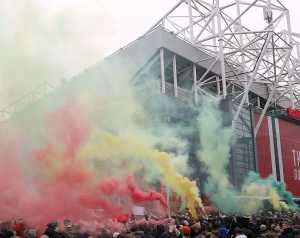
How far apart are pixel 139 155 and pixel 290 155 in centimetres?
2829

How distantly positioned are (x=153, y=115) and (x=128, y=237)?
45.1 feet

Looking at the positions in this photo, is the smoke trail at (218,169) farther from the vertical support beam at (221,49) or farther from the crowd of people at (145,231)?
the crowd of people at (145,231)

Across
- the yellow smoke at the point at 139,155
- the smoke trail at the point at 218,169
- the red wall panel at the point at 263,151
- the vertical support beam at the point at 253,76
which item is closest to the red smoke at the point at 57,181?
the yellow smoke at the point at 139,155

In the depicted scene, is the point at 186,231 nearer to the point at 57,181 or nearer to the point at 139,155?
the point at 57,181

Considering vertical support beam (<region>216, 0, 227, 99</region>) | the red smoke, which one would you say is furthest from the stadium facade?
the red smoke

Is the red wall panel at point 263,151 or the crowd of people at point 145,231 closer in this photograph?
the crowd of people at point 145,231

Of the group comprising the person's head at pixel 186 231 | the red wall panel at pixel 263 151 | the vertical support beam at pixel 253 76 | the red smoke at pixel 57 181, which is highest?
the vertical support beam at pixel 253 76

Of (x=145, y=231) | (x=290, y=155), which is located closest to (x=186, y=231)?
(x=145, y=231)

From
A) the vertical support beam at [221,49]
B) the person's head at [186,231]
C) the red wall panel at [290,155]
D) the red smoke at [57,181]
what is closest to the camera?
the person's head at [186,231]

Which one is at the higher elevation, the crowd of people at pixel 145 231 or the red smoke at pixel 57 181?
the red smoke at pixel 57 181

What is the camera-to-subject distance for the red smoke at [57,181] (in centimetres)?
1429

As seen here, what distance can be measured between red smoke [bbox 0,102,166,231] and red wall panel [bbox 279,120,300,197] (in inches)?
1109

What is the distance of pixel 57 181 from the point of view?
14547 mm

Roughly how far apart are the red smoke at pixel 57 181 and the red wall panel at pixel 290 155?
28.2 metres
